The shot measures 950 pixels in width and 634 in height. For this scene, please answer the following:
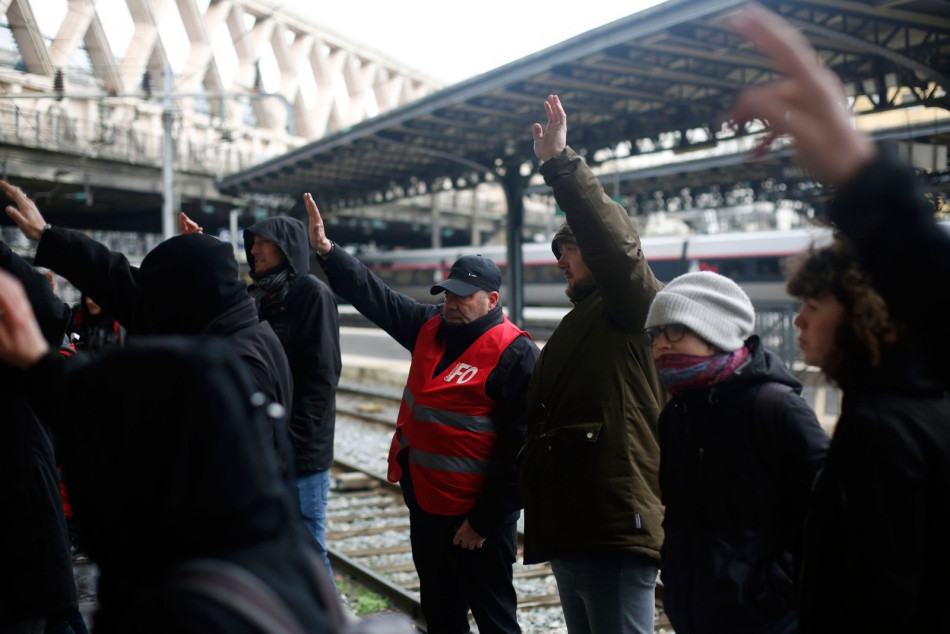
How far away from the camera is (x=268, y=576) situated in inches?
46.6

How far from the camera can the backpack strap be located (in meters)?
1.11

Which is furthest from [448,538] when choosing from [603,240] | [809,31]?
[809,31]

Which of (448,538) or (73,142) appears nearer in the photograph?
(448,538)

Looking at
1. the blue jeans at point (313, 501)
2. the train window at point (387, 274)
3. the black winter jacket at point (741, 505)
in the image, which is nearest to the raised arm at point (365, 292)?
the blue jeans at point (313, 501)

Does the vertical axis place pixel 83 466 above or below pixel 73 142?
below

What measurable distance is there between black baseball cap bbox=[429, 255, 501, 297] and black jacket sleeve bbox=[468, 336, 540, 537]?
302 millimetres

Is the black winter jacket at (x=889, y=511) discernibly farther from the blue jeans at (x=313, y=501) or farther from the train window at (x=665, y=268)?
the train window at (x=665, y=268)

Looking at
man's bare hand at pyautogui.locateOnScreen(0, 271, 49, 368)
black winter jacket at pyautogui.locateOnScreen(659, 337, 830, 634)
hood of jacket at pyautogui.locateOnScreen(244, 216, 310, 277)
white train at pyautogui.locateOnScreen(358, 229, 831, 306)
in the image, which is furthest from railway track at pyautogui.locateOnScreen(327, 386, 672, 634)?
white train at pyautogui.locateOnScreen(358, 229, 831, 306)

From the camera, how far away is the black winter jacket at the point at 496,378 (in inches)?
120

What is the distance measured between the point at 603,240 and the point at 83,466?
1.65 metres

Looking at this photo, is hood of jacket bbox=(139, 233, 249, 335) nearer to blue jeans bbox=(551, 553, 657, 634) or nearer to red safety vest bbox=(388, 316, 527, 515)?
red safety vest bbox=(388, 316, 527, 515)

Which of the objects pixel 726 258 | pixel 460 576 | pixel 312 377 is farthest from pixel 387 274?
pixel 460 576

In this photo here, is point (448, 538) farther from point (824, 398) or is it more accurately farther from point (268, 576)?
point (824, 398)

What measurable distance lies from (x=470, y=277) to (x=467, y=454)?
2.48ft
